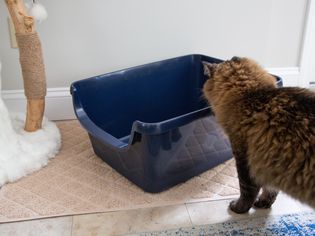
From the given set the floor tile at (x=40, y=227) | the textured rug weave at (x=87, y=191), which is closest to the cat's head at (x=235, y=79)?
the textured rug weave at (x=87, y=191)

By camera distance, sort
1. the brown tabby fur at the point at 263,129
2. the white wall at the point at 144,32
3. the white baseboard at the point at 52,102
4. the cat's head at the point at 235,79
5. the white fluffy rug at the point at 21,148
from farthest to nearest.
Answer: the white baseboard at the point at 52,102
the white wall at the point at 144,32
the white fluffy rug at the point at 21,148
the cat's head at the point at 235,79
the brown tabby fur at the point at 263,129

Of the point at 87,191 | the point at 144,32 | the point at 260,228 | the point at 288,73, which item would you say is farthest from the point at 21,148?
the point at 288,73

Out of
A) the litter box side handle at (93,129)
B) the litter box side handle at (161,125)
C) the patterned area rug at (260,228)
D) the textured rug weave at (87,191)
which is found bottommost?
the patterned area rug at (260,228)

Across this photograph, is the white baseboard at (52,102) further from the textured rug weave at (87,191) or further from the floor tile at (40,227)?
the floor tile at (40,227)

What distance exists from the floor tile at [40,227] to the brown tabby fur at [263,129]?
59cm

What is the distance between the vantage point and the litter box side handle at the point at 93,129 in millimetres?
1227

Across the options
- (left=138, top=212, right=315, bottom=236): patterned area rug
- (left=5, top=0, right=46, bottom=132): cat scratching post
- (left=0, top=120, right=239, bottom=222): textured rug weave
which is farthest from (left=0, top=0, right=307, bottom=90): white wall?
(left=138, top=212, right=315, bottom=236): patterned area rug

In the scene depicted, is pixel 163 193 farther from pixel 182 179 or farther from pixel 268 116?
pixel 268 116

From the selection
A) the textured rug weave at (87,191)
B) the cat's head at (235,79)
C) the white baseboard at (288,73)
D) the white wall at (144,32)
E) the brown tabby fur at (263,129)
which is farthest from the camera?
the white baseboard at (288,73)

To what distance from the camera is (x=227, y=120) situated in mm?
1077

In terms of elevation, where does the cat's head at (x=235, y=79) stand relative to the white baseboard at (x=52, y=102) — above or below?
above

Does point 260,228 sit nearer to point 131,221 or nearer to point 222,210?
point 222,210

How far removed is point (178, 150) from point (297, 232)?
0.48 meters

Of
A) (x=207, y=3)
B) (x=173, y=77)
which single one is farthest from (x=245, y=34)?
(x=173, y=77)
